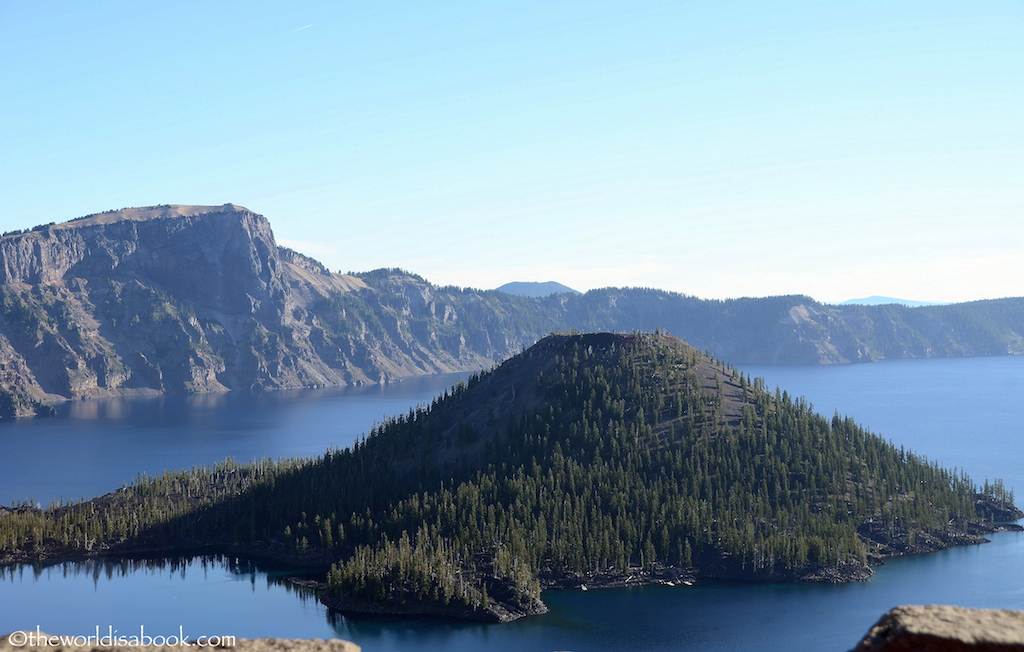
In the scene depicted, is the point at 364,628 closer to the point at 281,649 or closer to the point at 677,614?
the point at 677,614

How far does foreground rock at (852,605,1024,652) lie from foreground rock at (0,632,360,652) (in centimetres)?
2040

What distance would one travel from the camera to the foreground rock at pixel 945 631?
2952 cm

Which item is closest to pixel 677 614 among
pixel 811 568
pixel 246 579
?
pixel 811 568

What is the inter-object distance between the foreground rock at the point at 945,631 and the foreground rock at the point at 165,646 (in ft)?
66.9

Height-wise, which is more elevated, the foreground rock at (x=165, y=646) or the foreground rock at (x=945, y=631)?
the foreground rock at (x=945, y=631)

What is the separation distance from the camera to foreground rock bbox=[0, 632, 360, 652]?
37.7m

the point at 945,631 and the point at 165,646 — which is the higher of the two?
the point at 945,631

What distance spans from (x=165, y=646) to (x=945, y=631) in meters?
31.6

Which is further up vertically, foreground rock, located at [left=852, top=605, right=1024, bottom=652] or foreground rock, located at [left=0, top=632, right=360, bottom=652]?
foreground rock, located at [left=852, top=605, right=1024, bottom=652]

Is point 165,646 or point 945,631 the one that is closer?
point 945,631

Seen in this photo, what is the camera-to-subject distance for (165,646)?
134ft

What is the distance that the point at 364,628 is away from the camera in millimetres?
161000

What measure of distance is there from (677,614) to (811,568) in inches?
1576

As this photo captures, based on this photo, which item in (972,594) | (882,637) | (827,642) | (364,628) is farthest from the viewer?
(972,594)
